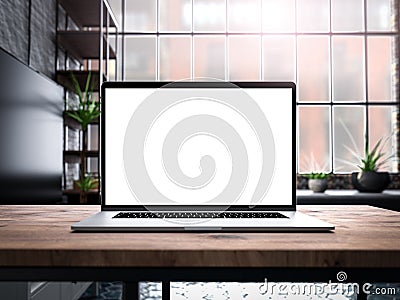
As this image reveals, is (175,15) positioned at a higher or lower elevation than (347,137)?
higher

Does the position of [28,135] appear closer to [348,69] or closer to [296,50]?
[296,50]

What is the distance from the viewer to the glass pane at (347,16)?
4.35 metres

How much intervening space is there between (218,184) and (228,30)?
11.6 ft

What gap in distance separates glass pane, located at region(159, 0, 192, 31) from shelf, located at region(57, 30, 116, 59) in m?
0.69

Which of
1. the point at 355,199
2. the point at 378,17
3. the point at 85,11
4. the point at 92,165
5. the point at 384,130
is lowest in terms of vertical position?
the point at 355,199

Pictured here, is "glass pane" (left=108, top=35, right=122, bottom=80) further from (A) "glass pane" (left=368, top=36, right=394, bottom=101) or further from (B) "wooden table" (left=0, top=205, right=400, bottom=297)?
(B) "wooden table" (left=0, top=205, right=400, bottom=297)

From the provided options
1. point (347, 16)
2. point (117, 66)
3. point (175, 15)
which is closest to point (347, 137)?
point (347, 16)

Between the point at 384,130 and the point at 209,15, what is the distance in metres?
1.70

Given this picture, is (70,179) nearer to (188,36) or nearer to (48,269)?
(188,36)

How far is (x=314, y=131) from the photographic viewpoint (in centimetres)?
426

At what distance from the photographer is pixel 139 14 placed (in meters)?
4.34

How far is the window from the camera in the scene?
14.1 ft

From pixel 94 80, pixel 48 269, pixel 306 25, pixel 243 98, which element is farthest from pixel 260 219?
pixel 306 25

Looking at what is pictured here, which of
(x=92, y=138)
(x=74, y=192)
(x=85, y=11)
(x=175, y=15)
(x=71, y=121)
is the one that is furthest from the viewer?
(x=175, y=15)
